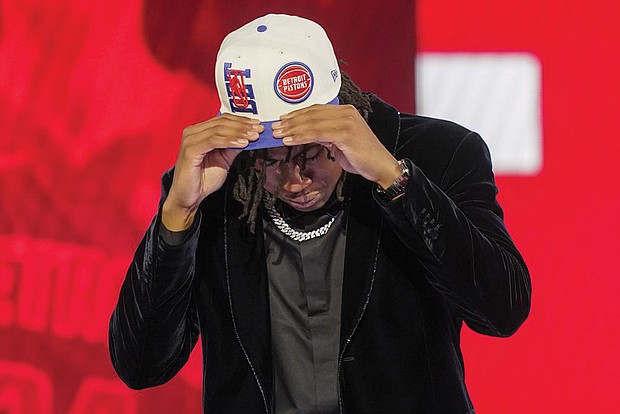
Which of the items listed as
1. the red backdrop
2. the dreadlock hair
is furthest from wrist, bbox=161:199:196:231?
the red backdrop

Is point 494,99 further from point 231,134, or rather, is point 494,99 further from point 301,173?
point 231,134

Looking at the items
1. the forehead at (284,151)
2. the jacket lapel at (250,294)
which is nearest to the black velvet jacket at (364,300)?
the jacket lapel at (250,294)

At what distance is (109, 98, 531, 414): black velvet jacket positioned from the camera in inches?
57.7

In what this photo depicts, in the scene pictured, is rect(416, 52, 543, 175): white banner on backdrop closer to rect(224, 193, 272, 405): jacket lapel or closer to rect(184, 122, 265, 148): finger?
rect(224, 193, 272, 405): jacket lapel

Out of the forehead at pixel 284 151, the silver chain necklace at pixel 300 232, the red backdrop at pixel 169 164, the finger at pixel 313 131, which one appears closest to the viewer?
the finger at pixel 313 131

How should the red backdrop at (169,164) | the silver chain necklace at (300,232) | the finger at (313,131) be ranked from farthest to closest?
the red backdrop at (169,164), the silver chain necklace at (300,232), the finger at (313,131)

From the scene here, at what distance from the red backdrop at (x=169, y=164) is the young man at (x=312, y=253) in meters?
0.99

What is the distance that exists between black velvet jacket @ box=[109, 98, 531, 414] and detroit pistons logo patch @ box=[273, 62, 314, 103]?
0.19m

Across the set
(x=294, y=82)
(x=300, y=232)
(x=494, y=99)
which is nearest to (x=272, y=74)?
(x=294, y=82)

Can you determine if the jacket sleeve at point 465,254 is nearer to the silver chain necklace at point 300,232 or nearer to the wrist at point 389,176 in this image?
the wrist at point 389,176

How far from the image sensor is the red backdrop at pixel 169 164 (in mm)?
2518

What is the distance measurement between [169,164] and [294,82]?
129cm

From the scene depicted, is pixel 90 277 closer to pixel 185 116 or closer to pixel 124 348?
pixel 185 116

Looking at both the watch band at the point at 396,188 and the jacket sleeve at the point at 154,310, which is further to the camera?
the jacket sleeve at the point at 154,310
